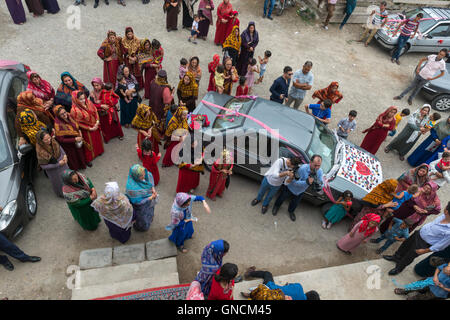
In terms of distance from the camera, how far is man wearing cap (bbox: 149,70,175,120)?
6.44 metres

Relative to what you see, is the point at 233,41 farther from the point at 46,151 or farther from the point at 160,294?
the point at 160,294

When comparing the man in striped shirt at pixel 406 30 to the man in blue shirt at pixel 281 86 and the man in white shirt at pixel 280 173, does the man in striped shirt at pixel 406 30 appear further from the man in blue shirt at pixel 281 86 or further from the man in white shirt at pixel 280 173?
the man in white shirt at pixel 280 173

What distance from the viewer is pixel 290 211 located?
6074 mm

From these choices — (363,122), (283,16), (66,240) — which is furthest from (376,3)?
(66,240)

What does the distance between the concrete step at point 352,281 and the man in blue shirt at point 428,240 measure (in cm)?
21

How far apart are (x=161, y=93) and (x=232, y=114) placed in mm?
1688

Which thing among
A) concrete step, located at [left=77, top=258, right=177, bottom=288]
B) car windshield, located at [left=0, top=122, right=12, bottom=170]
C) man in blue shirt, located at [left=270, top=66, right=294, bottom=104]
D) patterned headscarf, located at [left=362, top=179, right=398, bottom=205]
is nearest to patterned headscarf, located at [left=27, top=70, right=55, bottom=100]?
car windshield, located at [left=0, top=122, right=12, bottom=170]

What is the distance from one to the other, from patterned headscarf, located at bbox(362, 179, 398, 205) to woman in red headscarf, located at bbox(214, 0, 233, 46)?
7244 millimetres

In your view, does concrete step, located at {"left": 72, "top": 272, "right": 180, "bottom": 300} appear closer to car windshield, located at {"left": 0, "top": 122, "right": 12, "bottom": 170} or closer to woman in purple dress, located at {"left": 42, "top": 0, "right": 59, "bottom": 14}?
car windshield, located at {"left": 0, "top": 122, "right": 12, "bottom": 170}

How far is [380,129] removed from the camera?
272 inches

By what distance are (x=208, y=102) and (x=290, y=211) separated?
2.93 meters

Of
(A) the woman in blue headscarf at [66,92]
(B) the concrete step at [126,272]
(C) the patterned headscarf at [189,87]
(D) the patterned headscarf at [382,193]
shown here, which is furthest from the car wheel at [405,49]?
(B) the concrete step at [126,272]

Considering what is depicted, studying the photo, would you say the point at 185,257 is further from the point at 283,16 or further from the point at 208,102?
the point at 283,16

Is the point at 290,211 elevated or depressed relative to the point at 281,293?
depressed
